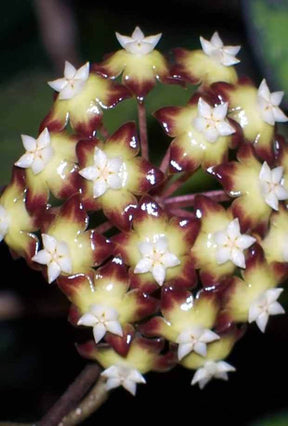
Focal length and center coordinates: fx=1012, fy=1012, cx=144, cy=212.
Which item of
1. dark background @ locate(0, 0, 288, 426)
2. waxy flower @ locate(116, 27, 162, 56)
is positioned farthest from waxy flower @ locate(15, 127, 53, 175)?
dark background @ locate(0, 0, 288, 426)

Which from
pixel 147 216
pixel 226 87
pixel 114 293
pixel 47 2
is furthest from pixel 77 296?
pixel 47 2

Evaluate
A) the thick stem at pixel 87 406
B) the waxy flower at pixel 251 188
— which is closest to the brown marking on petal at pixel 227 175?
the waxy flower at pixel 251 188

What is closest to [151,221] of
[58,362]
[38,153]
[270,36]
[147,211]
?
[147,211]

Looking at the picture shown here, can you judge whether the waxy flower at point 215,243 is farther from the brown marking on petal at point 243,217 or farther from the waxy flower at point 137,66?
the waxy flower at point 137,66

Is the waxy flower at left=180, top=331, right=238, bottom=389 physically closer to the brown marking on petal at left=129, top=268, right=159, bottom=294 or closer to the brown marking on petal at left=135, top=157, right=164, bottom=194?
the brown marking on petal at left=129, top=268, right=159, bottom=294

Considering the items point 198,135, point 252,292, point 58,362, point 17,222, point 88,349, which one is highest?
point 198,135

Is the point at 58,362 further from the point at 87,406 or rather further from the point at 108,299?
the point at 108,299

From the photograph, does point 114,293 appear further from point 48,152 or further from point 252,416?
point 252,416
